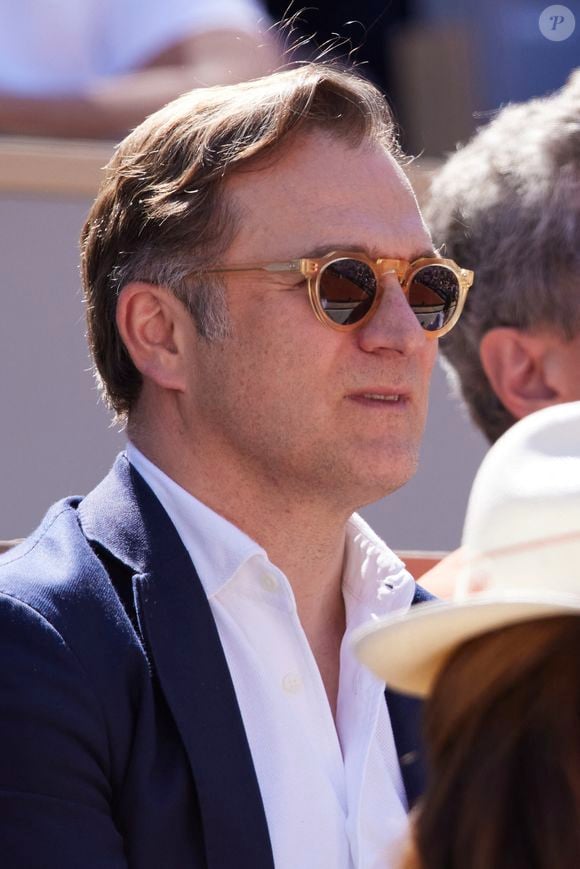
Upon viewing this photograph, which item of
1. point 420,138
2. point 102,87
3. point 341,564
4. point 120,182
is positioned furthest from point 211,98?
point 420,138

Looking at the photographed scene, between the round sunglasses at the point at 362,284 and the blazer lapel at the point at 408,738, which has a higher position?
the round sunglasses at the point at 362,284

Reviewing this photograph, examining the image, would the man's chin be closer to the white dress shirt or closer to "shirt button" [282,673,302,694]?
the white dress shirt

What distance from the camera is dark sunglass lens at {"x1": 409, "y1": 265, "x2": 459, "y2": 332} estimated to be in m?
2.66

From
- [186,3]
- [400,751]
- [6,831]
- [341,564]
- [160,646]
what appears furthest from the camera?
[186,3]

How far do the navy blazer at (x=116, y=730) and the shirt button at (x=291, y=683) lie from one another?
13cm

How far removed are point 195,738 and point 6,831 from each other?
294 millimetres

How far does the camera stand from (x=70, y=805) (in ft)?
6.99

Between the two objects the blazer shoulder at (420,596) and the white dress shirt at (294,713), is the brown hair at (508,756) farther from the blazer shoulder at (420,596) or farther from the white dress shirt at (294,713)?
the blazer shoulder at (420,596)

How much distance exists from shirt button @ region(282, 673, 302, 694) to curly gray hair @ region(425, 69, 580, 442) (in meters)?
0.91

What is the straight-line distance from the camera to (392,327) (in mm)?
2594

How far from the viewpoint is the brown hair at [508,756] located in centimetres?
112

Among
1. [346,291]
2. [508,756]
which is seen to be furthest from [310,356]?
[508,756]

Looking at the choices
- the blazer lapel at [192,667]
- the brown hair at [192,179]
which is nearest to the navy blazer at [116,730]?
the blazer lapel at [192,667]

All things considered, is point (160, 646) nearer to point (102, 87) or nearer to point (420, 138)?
point (102, 87)
